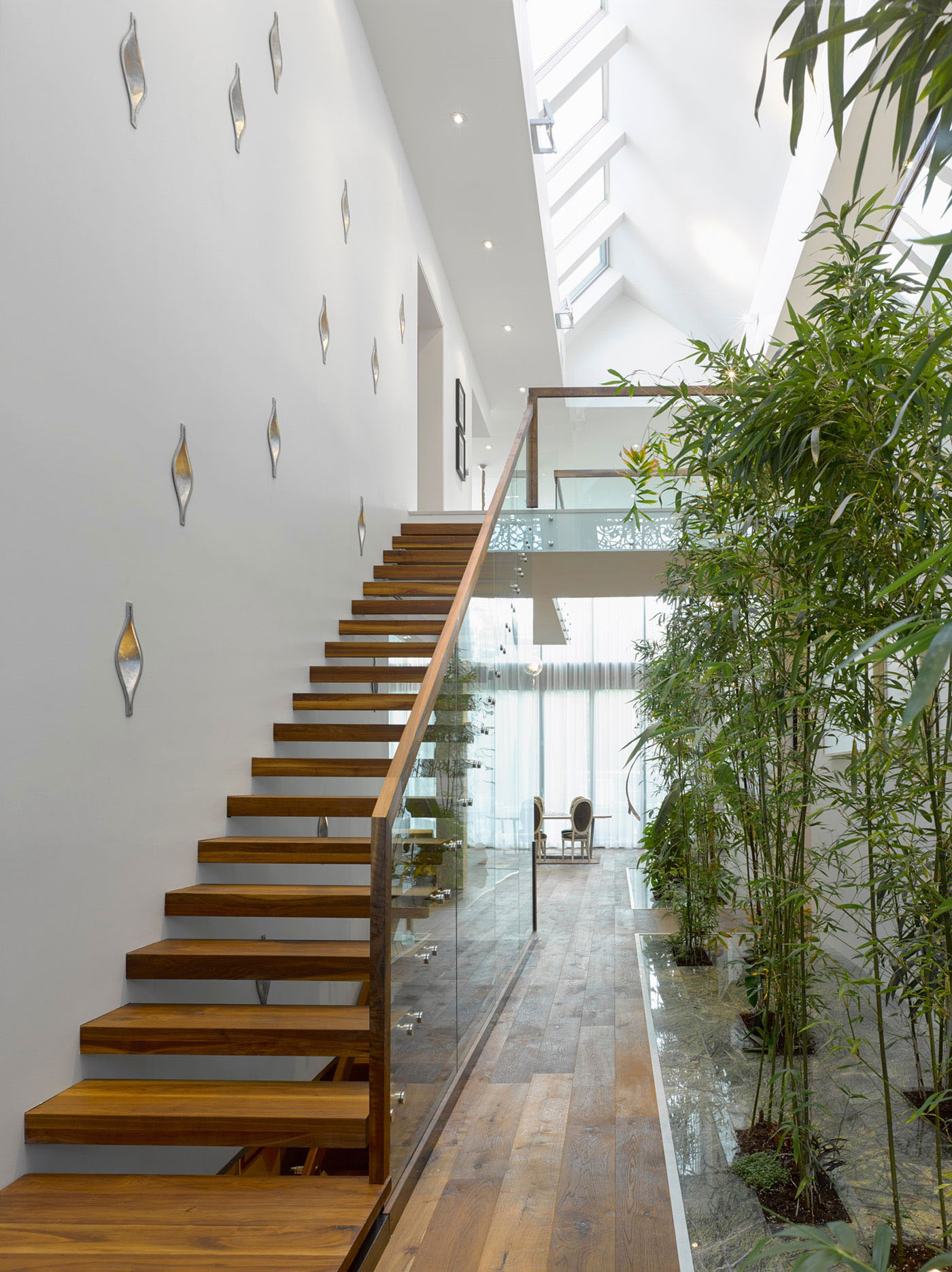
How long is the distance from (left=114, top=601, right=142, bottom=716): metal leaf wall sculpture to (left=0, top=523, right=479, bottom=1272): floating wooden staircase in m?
0.72

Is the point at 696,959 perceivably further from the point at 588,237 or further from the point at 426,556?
the point at 588,237

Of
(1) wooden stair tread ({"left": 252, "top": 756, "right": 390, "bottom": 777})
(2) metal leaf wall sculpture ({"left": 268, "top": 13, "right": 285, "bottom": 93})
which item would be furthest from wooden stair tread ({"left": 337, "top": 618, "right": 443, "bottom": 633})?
(2) metal leaf wall sculpture ({"left": 268, "top": 13, "right": 285, "bottom": 93})

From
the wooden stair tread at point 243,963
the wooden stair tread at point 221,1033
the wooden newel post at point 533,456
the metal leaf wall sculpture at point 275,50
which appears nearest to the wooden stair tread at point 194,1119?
the wooden stair tread at point 221,1033

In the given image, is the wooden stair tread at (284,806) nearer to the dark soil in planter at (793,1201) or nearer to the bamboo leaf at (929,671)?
Result: the dark soil in planter at (793,1201)

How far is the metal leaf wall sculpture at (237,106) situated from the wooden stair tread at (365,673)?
2.39 meters

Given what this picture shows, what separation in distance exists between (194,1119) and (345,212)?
5.31 meters

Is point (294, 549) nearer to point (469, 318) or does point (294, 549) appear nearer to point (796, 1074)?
point (796, 1074)

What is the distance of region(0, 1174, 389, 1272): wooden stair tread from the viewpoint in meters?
1.99

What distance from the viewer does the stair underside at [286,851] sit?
3.58 metres

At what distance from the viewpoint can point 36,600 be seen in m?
2.59

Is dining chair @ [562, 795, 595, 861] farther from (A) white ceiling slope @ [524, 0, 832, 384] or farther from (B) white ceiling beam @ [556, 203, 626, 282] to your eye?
(B) white ceiling beam @ [556, 203, 626, 282]

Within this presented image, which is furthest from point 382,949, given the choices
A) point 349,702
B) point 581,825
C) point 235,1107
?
point 581,825

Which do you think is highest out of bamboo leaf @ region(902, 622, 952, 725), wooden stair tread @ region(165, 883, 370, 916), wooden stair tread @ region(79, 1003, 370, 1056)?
bamboo leaf @ region(902, 622, 952, 725)

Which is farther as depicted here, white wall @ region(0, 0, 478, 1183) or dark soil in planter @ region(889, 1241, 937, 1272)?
white wall @ region(0, 0, 478, 1183)
